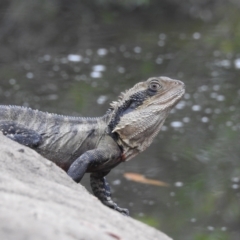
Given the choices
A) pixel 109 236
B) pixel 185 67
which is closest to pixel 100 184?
pixel 109 236

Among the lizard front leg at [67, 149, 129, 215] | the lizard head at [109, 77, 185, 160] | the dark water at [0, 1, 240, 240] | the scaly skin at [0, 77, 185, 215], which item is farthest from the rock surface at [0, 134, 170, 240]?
the dark water at [0, 1, 240, 240]

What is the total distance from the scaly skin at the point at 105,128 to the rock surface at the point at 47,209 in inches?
26.2

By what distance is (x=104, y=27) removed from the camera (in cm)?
1914

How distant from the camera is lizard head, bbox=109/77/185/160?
5109 mm

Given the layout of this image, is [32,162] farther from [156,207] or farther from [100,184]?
[156,207]

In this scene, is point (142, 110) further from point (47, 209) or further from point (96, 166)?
point (47, 209)

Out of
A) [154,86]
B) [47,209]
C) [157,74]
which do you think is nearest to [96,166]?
[154,86]

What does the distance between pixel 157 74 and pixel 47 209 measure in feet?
35.4

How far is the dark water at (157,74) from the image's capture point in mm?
8945

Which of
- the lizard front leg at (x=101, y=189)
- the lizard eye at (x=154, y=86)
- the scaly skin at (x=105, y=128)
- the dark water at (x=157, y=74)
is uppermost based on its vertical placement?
the lizard eye at (x=154, y=86)

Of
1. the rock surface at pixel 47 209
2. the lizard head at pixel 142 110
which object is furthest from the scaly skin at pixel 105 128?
the rock surface at pixel 47 209

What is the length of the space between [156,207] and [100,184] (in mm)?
3653

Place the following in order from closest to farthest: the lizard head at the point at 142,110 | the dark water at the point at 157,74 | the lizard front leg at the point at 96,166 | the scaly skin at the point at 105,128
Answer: the lizard front leg at the point at 96,166
the scaly skin at the point at 105,128
the lizard head at the point at 142,110
the dark water at the point at 157,74

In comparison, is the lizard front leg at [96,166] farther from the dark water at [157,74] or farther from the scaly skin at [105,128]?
the dark water at [157,74]
